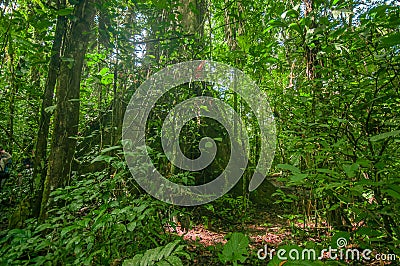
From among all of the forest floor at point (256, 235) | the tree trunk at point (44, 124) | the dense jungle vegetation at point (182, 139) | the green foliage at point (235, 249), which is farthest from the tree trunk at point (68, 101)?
the green foliage at point (235, 249)

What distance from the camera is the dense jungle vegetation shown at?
4.99ft

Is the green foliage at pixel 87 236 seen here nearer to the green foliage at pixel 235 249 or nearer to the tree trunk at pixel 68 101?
the tree trunk at pixel 68 101

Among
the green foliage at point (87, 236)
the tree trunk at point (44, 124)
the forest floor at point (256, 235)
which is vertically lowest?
the forest floor at point (256, 235)

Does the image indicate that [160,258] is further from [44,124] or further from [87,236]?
[44,124]

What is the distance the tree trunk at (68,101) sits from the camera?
240 cm

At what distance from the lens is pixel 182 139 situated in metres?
3.87

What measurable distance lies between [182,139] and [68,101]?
5.79 feet

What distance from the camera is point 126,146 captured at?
220 centimetres

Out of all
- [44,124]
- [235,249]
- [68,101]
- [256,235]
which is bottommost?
[256,235]

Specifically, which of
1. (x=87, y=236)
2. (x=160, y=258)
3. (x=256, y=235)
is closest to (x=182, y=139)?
(x=256, y=235)

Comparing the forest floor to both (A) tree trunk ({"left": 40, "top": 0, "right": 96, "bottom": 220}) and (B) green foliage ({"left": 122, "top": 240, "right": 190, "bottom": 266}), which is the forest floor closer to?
(B) green foliage ({"left": 122, "top": 240, "right": 190, "bottom": 266})

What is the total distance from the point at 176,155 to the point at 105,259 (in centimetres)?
168

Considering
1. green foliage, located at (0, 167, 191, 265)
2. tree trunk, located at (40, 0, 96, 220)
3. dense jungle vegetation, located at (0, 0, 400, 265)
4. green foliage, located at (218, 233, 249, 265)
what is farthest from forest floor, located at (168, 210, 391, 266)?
tree trunk, located at (40, 0, 96, 220)

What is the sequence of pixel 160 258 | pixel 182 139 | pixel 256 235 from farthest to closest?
pixel 182 139 → pixel 256 235 → pixel 160 258
